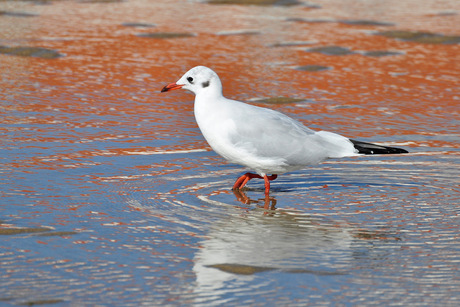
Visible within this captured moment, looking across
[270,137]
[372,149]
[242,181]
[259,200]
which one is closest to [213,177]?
[242,181]

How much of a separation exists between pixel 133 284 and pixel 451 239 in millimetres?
1938

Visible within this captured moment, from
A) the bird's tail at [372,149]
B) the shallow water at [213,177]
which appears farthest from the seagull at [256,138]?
the shallow water at [213,177]

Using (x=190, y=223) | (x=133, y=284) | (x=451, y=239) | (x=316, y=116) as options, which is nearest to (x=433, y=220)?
(x=451, y=239)

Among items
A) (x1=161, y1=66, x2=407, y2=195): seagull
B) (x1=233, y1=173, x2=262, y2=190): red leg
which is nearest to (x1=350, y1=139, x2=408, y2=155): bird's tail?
(x1=161, y1=66, x2=407, y2=195): seagull

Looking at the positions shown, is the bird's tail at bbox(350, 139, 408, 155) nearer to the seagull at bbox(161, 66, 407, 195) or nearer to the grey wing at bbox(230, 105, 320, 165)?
the seagull at bbox(161, 66, 407, 195)

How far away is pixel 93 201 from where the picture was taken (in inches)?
231

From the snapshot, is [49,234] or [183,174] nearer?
[49,234]

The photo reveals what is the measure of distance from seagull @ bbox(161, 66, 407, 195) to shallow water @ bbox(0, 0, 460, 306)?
0.80ft

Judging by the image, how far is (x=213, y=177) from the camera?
260 inches

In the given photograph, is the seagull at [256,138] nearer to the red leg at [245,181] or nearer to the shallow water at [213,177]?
the red leg at [245,181]

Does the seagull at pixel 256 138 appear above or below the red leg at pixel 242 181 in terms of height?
above

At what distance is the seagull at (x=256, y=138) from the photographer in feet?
20.1

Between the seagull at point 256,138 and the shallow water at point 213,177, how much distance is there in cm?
24

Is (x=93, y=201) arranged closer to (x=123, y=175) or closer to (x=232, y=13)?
(x=123, y=175)
